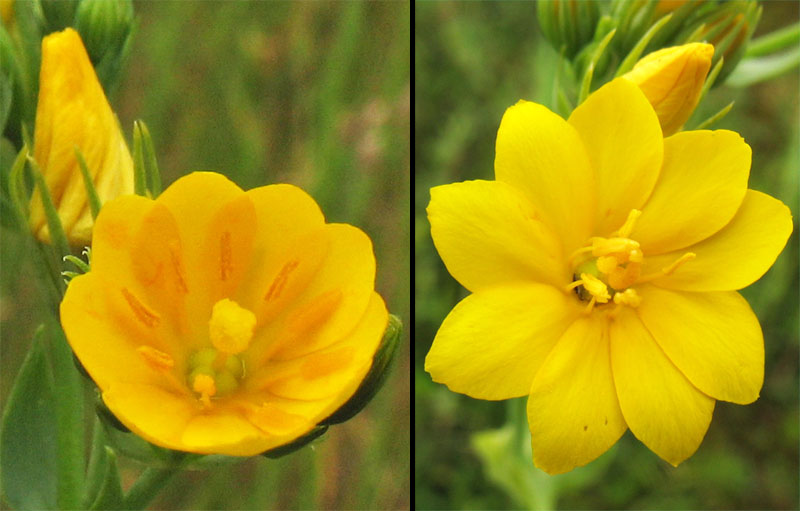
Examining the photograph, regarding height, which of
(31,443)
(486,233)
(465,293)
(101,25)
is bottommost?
(465,293)

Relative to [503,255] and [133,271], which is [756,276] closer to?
[503,255]

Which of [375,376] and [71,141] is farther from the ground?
[71,141]

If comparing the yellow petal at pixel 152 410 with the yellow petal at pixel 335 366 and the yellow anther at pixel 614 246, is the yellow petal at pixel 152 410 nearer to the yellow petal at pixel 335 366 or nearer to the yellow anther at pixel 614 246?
the yellow petal at pixel 335 366

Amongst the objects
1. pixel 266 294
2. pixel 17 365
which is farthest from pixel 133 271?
pixel 17 365

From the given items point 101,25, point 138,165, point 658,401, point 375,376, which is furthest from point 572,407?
point 101,25

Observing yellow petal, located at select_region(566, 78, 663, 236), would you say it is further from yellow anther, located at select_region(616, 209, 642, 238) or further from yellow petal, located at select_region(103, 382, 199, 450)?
yellow petal, located at select_region(103, 382, 199, 450)

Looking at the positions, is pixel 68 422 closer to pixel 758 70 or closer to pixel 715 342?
pixel 715 342
